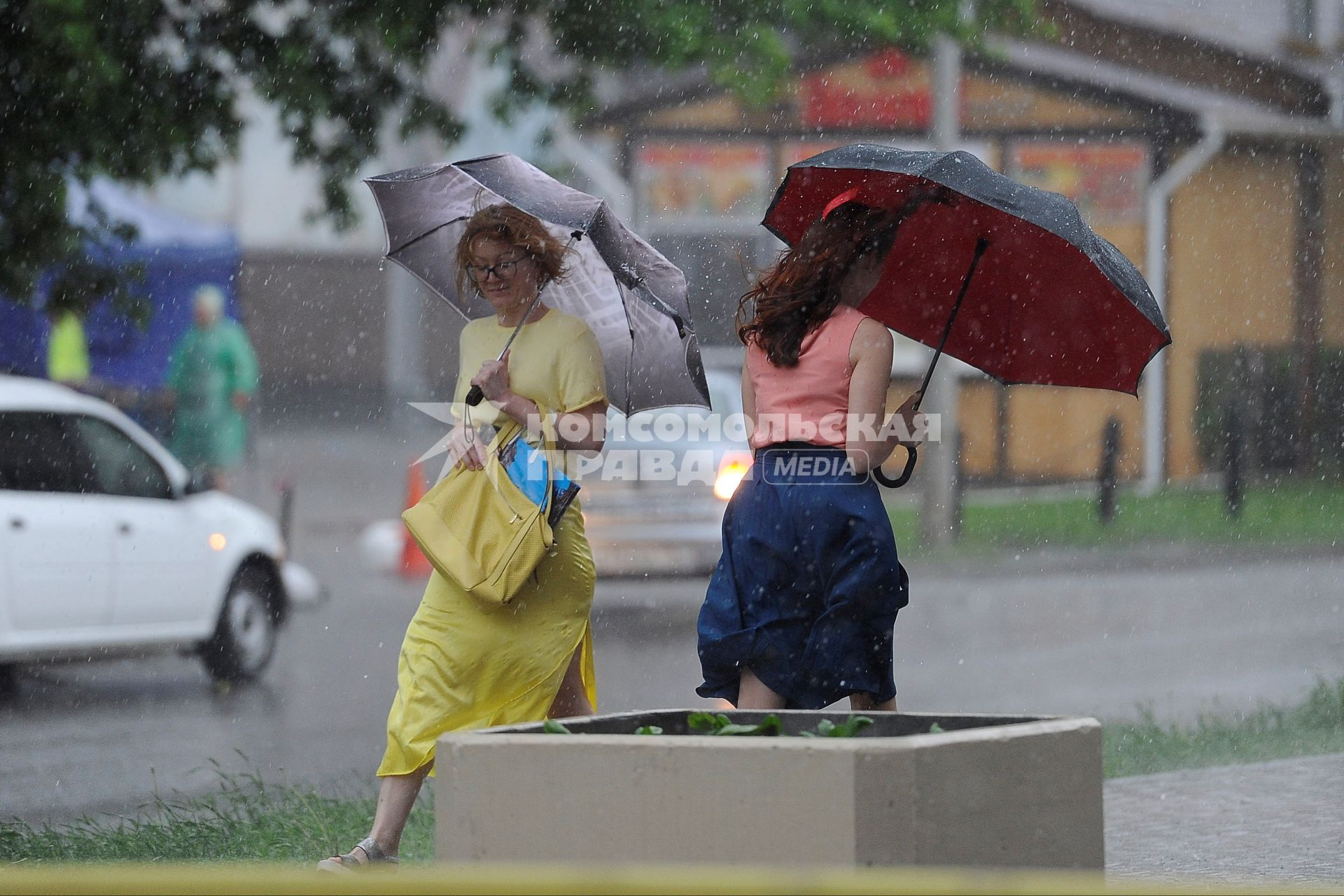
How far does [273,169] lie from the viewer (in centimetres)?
2784

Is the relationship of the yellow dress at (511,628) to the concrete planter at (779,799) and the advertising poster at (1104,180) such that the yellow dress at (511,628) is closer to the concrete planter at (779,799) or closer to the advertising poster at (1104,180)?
the concrete planter at (779,799)

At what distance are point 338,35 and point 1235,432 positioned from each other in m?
12.9

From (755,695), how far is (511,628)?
75 cm

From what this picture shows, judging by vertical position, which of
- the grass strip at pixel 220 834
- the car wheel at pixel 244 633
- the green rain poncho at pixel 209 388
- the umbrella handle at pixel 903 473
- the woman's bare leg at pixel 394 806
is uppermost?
the green rain poncho at pixel 209 388

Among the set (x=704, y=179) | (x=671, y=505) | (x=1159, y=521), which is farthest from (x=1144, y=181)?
(x=671, y=505)

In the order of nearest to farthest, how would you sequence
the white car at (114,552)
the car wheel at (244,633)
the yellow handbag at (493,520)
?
the yellow handbag at (493,520)
the white car at (114,552)
the car wheel at (244,633)

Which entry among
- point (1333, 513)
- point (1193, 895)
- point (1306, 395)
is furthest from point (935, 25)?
point (1306, 395)

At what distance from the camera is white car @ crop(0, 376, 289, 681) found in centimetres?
910

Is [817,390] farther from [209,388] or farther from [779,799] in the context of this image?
[209,388]

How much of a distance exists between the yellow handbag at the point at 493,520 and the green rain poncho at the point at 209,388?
9.86 m

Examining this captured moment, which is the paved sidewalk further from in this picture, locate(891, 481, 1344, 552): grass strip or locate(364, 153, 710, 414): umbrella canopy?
locate(891, 481, 1344, 552): grass strip

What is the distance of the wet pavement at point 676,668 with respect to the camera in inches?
307

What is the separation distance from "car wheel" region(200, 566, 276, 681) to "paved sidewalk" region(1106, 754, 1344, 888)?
17.4 feet

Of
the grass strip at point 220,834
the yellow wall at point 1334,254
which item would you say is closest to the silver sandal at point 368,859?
the grass strip at point 220,834
